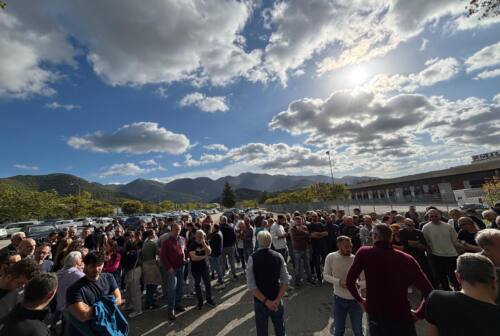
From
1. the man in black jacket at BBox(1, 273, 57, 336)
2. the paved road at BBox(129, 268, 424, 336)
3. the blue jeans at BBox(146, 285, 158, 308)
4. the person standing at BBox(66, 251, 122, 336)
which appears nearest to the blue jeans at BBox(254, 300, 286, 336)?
the paved road at BBox(129, 268, 424, 336)

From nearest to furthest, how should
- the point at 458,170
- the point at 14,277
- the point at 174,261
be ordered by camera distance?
the point at 14,277 → the point at 174,261 → the point at 458,170

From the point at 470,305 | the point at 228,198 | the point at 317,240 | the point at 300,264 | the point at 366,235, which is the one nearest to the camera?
the point at 470,305

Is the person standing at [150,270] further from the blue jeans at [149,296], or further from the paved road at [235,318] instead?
the paved road at [235,318]

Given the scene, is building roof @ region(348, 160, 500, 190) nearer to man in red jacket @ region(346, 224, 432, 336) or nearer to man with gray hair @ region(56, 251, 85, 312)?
man in red jacket @ region(346, 224, 432, 336)

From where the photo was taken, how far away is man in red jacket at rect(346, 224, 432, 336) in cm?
270

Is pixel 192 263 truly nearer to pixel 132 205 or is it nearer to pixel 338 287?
pixel 338 287

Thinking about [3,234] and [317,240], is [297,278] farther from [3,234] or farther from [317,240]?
[3,234]

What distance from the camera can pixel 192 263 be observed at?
6.14 meters

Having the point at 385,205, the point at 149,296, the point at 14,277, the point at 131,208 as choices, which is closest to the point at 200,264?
the point at 149,296

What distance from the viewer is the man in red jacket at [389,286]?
2.70 metres

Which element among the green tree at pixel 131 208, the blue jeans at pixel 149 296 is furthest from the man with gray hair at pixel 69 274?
the green tree at pixel 131 208

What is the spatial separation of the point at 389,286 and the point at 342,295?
105 centimetres

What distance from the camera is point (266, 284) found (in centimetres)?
358

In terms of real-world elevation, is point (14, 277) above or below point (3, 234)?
below
